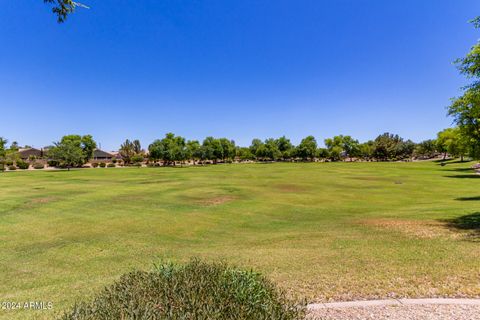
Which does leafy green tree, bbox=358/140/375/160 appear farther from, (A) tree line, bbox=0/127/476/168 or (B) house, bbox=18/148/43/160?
(B) house, bbox=18/148/43/160

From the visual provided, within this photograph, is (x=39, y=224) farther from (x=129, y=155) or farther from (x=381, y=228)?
(x=129, y=155)

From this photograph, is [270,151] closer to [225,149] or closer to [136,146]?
[225,149]

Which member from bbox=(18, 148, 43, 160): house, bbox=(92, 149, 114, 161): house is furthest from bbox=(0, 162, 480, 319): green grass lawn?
bbox=(18, 148, 43, 160): house

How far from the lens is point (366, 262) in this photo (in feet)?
27.8

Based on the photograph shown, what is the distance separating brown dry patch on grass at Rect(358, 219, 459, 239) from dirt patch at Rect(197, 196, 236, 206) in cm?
1151

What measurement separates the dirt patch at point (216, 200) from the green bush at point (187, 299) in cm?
1847

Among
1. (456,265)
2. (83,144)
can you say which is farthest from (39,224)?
(83,144)

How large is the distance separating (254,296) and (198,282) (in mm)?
849

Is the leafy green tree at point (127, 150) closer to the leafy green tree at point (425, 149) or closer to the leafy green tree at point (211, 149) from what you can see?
the leafy green tree at point (211, 149)

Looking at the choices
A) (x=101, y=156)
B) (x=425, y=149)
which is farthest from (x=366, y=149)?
(x=101, y=156)

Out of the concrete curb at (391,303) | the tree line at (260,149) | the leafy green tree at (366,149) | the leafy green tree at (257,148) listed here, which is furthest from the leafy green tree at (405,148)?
the concrete curb at (391,303)

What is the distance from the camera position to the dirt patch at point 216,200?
2323 centimetres

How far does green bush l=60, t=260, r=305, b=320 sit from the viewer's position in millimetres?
3377

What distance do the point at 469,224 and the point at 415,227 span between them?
278 centimetres
